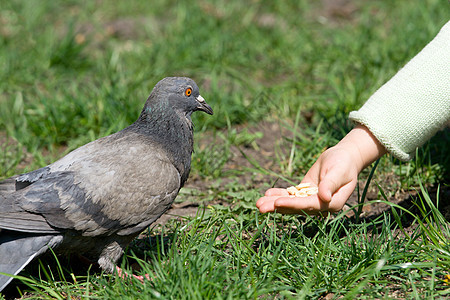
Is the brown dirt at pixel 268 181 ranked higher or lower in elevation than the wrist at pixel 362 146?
lower

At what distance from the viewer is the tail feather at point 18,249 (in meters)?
2.94

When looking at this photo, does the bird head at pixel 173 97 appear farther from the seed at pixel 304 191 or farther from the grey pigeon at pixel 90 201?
the seed at pixel 304 191

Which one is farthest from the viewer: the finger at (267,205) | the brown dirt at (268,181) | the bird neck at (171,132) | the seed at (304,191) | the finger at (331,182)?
the brown dirt at (268,181)

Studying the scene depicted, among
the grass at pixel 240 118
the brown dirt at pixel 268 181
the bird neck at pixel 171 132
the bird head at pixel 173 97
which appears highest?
the bird head at pixel 173 97

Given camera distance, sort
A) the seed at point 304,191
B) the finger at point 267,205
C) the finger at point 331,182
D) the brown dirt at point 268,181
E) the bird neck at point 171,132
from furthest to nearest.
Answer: the brown dirt at point 268,181 < the bird neck at point 171,132 < the seed at point 304,191 < the finger at point 267,205 < the finger at point 331,182

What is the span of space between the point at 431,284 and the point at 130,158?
173cm

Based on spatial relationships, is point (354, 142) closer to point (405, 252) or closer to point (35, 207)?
point (405, 252)

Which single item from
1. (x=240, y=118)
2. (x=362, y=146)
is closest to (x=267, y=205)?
(x=362, y=146)

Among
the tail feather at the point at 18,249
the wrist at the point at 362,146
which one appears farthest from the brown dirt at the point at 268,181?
the tail feather at the point at 18,249

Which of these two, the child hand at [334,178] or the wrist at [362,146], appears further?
the wrist at [362,146]

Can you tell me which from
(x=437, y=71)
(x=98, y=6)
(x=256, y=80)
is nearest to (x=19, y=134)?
(x=256, y=80)

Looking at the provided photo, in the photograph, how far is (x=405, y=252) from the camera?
286cm

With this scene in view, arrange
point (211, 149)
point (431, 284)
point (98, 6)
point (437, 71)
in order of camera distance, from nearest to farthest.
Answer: point (431, 284) → point (437, 71) → point (211, 149) → point (98, 6)

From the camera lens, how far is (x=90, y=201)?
9.91ft
